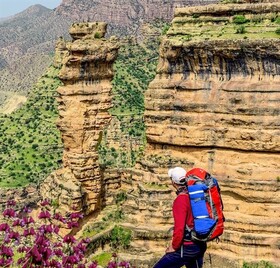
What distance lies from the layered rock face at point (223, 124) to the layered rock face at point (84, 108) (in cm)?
318

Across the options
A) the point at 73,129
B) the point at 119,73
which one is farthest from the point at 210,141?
the point at 119,73

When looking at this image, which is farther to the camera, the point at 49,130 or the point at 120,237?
the point at 49,130

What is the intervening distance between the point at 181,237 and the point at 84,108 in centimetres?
2140

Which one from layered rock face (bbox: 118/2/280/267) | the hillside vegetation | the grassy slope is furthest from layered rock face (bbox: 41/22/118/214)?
the grassy slope

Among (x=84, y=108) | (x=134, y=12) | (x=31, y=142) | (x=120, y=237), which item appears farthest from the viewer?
(x=134, y=12)

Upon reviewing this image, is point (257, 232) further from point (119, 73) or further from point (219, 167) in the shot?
point (119, 73)

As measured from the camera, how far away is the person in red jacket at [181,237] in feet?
38.4

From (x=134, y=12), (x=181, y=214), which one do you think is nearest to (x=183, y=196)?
(x=181, y=214)

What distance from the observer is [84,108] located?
32562 millimetres

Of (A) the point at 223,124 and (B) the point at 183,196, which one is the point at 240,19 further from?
(B) the point at 183,196

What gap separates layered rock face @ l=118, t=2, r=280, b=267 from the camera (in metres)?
26.9

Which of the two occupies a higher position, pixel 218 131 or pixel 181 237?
pixel 181 237

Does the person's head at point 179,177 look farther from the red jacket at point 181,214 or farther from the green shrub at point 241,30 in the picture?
the green shrub at point 241,30

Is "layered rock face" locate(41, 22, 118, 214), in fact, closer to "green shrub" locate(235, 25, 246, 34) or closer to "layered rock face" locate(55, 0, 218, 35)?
"green shrub" locate(235, 25, 246, 34)
